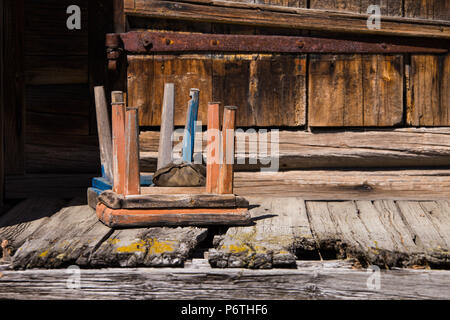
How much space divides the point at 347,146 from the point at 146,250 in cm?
194

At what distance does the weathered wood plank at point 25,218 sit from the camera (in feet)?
10.7

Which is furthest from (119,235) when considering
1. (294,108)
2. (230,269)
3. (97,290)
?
(294,108)

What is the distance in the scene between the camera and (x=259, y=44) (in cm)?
419

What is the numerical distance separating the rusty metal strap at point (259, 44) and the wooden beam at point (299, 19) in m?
0.08

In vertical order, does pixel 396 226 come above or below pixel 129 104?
below

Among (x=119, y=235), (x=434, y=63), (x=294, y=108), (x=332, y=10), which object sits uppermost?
(x=332, y=10)

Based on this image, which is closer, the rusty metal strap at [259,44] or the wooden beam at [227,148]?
the wooden beam at [227,148]

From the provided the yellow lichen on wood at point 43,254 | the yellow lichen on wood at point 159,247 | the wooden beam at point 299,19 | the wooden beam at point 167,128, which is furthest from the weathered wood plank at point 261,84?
the yellow lichen on wood at point 43,254

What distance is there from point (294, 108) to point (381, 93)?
62 cm

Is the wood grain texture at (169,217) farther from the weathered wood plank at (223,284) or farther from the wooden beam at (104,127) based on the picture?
the wooden beam at (104,127)

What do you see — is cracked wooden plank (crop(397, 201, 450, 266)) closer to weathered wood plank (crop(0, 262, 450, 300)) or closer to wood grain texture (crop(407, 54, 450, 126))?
weathered wood plank (crop(0, 262, 450, 300))

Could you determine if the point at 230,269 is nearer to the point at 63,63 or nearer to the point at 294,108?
the point at 294,108

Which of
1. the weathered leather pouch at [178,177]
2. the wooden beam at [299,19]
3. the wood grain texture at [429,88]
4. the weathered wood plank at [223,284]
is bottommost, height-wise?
the weathered wood plank at [223,284]

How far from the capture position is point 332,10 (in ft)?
13.7
